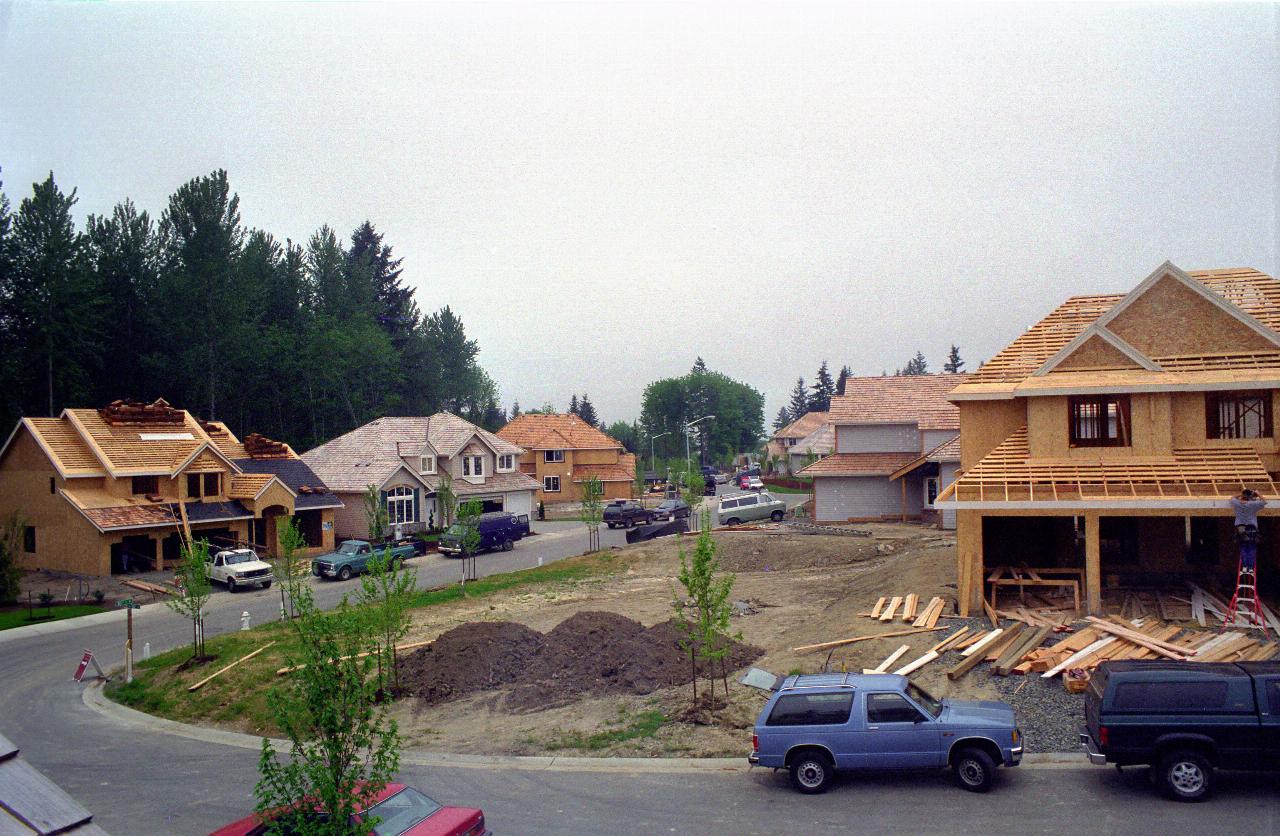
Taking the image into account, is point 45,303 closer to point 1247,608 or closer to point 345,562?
point 345,562

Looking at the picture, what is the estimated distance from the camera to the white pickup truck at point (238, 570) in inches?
1464

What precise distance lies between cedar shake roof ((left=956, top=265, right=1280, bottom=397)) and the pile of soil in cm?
1090

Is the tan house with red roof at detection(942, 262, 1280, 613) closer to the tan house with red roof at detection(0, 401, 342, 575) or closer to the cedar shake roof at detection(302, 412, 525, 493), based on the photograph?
the tan house with red roof at detection(0, 401, 342, 575)

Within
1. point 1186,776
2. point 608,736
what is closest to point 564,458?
point 608,736

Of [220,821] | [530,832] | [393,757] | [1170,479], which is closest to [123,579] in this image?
[220,821]

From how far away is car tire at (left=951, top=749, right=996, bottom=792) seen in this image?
13039 millimetres

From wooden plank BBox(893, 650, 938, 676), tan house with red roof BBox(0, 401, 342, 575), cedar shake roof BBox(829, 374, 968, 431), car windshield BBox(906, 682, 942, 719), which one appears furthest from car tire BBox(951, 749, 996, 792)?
tan house with red roof BBox(0, 401, 342, 575)

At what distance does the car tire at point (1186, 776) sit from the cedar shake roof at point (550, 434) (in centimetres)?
6479

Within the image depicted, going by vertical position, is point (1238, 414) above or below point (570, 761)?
above

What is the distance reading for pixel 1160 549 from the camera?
80.5ft

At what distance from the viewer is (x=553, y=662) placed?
21.4 m

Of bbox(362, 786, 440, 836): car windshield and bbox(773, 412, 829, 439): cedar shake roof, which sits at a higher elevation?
bbox(773, 412, 829, 439): cedar shake roof

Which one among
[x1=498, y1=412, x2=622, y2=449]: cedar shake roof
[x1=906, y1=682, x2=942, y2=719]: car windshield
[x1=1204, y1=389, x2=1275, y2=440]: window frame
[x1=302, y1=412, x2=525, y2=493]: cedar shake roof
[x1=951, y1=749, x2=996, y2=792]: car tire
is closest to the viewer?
[x1=951, y1=749, x2=996, y2=792]: car tire

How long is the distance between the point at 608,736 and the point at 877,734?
5665mm
